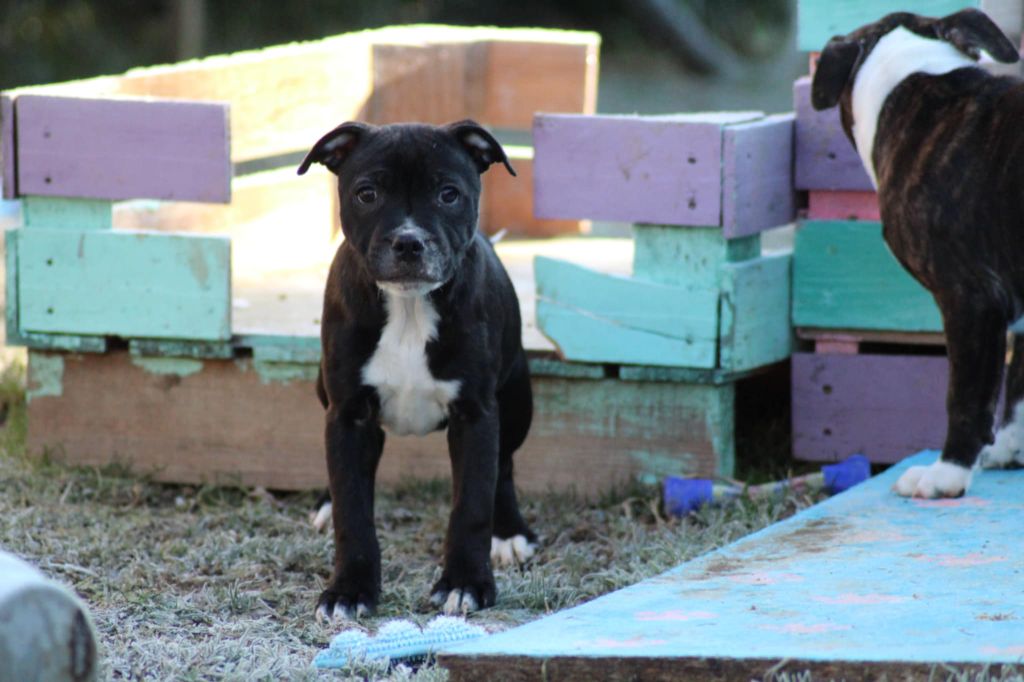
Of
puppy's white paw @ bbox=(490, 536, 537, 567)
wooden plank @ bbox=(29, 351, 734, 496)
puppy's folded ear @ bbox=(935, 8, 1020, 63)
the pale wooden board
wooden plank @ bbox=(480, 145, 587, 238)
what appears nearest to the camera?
puppy's white paw @ bbox=(490, 536, 537, 567)

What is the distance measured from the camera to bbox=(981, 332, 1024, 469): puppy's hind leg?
4.95 m

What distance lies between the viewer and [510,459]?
479 cm

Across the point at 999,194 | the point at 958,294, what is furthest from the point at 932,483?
the point at 999,194

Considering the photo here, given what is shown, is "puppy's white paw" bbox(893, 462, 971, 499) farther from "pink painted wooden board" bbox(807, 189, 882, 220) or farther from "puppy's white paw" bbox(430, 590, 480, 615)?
"puppy's white paw" bbox(430, 590, 480, 615)

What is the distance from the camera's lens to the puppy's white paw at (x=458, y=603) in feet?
13.4

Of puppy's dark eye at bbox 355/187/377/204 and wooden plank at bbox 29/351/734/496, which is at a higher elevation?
puppy's dark eye at bbox 355/187/377/204

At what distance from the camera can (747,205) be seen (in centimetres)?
528

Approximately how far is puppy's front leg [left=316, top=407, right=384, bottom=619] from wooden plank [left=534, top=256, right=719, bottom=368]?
1195 millimetres

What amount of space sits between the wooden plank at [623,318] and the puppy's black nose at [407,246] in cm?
146

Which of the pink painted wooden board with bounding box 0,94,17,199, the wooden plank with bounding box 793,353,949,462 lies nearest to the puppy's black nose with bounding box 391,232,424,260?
the wooden plank with bounding box 793,353,949,462

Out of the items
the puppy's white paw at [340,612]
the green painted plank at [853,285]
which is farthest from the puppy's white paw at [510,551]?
the green painted plank at [853,285]

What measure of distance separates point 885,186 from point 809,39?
2.92ft

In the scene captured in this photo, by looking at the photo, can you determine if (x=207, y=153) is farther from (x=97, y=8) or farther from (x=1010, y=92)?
(x=97, y=8)

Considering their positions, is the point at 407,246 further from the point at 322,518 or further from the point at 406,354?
the point at 322,518
